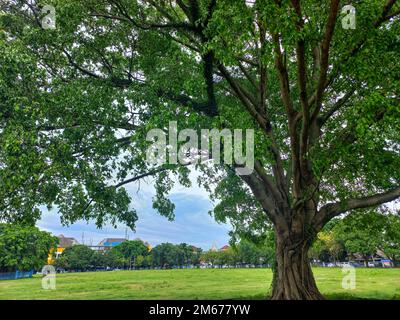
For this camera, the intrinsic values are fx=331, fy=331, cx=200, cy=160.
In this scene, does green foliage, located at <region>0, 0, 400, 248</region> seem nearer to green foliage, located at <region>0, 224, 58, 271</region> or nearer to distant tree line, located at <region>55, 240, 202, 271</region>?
green foliage, located at <region>0, 224, 58, 271</region>

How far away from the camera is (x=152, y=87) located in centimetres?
962

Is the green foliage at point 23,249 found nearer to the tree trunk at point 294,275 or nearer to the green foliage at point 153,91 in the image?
the green foliage at point 153,91

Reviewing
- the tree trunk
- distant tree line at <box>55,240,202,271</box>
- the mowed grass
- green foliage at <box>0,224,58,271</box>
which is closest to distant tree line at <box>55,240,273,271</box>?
distant tree line at <box>55,240,202,271</box>

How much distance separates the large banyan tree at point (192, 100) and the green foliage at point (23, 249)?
33.1m

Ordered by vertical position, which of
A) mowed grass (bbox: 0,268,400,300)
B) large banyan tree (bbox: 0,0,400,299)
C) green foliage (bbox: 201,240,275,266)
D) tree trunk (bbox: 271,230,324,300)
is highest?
large banyan tree (bbox: 0,0,400,299)

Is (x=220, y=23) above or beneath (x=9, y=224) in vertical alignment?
above

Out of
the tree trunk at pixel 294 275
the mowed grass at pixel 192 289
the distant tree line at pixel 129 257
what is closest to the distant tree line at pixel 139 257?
the distant tree line at pixel 129 257

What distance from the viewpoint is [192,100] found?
10.7 m

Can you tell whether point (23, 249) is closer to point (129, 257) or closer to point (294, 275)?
point (129, 257)

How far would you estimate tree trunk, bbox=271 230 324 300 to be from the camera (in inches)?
412

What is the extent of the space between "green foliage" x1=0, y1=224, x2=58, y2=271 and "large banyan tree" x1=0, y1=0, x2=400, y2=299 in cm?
3310
